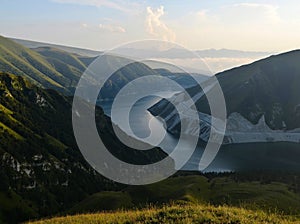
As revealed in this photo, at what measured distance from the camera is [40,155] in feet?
412

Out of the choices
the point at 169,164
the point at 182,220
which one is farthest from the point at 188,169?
the point at 182,220

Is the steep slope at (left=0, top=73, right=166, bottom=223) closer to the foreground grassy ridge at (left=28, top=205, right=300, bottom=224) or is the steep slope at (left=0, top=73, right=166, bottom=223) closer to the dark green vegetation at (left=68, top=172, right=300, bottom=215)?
the dark green vegetation at (left=68, top=172, right=300, bottom=215)

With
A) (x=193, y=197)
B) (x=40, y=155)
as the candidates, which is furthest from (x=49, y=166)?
(x=193, y=197)

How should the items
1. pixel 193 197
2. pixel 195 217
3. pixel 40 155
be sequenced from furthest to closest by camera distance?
pixel 40 155 → pixel 193 197 → pixel 195 217

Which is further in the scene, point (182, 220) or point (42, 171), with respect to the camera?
point (42, 171)

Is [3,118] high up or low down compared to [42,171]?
up

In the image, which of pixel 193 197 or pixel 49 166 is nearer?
pixel 193 197

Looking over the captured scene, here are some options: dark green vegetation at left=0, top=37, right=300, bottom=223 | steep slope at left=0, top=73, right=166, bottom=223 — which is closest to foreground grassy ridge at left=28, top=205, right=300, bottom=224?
dark green vegetation at left=0, top=37, right=300, bottom=223

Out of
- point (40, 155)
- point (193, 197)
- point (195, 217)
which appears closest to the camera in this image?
point (195, 217)

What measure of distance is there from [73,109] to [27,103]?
25204mm

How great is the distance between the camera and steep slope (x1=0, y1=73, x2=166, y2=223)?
10962 cm

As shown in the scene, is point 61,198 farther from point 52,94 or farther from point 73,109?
point 52,94

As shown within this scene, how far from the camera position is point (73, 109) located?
179125 millimetres

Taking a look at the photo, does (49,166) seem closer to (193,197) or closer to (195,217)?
(193,197)
